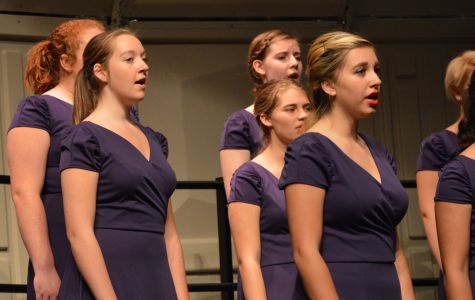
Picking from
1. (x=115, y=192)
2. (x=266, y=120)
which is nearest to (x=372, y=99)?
(x=115, y=192)

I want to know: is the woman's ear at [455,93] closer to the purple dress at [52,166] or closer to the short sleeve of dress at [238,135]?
the short sleeve of dress at [238,135]

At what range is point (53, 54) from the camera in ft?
11.4

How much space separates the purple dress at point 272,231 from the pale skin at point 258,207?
0.10 feet

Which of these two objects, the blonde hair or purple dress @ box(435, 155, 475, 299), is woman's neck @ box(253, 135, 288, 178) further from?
the blonde hair

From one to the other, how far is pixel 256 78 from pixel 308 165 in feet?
4.60

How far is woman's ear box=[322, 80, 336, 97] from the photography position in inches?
116

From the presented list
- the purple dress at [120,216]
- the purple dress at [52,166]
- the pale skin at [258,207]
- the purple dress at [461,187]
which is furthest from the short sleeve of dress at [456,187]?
the purple dress at [52,166]

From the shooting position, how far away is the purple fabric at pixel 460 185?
10.5 feet

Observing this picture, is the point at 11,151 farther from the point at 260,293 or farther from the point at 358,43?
the point at 358,43

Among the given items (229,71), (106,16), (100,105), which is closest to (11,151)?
(100,105)

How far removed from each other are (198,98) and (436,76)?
46.7 inches

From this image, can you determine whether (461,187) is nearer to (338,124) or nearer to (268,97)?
(338,124)

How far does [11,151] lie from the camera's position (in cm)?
328

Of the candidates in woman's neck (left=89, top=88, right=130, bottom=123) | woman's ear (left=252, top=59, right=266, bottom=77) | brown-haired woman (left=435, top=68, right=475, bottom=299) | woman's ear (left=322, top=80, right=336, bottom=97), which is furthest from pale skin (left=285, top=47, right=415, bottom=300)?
woman's ear (left=252, top=59, right=266, bottom=77)
